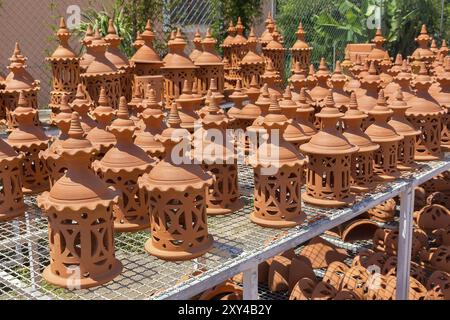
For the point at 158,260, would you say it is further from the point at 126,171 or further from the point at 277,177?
the point at 277,177

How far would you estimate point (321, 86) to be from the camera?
11.9ft

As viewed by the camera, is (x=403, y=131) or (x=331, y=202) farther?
(x=403, y=131)

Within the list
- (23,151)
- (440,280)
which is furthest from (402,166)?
(23,151)

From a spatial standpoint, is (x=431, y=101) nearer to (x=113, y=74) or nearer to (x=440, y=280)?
(x=440, y=280)

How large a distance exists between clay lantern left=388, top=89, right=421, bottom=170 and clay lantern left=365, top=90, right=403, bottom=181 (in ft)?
0.41

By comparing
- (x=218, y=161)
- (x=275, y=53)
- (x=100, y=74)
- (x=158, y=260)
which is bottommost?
(x=158, y=260)

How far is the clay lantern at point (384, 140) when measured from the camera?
3125mm

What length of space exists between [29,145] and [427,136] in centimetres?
258

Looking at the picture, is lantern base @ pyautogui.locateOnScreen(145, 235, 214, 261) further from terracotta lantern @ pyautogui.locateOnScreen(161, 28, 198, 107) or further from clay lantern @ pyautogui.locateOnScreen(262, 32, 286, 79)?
clay lantern @ pyautogui.locateOnScreen(262, 32, 286, 79)

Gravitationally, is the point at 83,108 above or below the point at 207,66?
below

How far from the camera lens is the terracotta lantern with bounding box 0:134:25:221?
2.52m

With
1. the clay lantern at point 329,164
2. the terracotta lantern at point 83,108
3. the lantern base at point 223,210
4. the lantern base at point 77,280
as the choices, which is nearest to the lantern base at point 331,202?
the clay lantern at point 329,164

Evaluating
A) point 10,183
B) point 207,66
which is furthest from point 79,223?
point 207,66

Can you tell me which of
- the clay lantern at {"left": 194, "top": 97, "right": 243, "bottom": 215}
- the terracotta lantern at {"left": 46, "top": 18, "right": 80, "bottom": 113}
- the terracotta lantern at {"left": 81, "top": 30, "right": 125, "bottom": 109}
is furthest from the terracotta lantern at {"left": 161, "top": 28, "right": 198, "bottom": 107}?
the clay lantern at {"left": 194, "top": 97, "right": 243, "bottom": 215}
